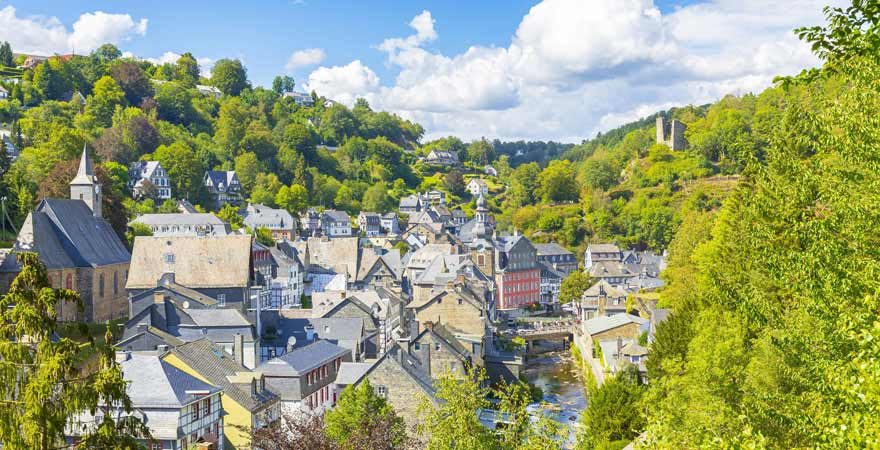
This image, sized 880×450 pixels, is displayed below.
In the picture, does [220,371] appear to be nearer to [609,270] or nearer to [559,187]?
[609,270]

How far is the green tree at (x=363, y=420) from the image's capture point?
23.4 m

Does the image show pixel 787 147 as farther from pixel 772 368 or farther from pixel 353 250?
pixel 353 250

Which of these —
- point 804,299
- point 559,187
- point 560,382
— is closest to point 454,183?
point 559,187

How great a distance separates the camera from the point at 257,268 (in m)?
69.9

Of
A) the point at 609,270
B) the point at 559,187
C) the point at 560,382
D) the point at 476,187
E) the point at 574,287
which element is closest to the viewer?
the point at 560,382

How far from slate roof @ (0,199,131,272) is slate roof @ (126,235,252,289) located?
3053 mm

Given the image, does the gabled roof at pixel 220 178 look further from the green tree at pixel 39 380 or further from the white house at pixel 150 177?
the green tree at pixel 39 380

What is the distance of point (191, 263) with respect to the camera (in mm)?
53062

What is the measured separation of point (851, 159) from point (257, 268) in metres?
59.9

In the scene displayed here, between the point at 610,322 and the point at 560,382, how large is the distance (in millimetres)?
5789

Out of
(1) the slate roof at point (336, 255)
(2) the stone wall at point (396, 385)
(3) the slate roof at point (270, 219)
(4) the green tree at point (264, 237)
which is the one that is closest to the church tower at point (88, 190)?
(1) the slate roof at point (336, 255)

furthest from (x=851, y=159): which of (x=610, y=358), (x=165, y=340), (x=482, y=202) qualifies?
(x=482, y=202)

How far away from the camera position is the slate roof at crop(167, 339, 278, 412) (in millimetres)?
29967

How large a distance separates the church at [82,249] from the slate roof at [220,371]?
56.0ft
